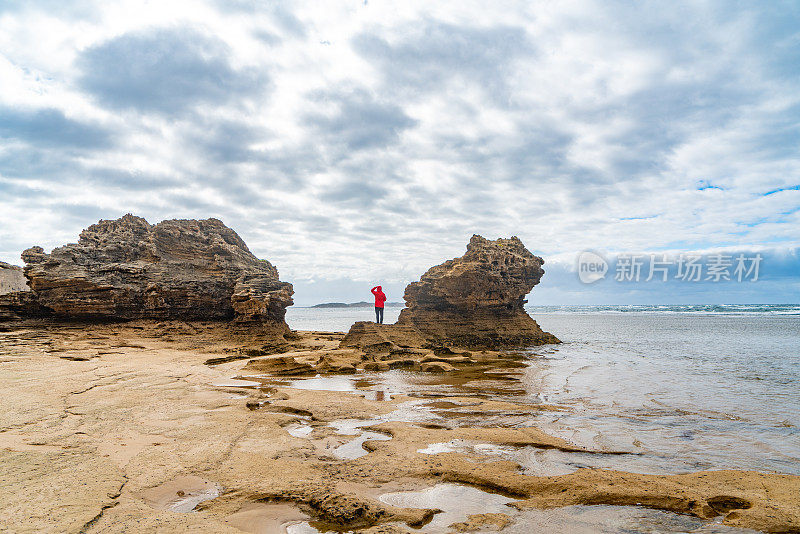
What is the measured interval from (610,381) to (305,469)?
9.65 metres

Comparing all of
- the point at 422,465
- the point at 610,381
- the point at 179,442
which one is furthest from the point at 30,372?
the point at 610,381

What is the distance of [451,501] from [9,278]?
2895cm

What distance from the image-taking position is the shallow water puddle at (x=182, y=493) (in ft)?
10.5

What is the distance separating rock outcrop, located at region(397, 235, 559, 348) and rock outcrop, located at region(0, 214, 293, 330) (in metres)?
7.82

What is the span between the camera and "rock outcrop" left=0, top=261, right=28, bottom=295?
20.8 meters

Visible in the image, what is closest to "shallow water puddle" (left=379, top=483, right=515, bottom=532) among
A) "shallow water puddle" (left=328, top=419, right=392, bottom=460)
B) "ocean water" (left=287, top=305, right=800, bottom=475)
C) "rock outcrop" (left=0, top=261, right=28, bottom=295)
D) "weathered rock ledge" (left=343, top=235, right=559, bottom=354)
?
"ocean water" (left=287, top=305, right=800, bottom=475)

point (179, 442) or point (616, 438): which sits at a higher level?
point (179, 442)

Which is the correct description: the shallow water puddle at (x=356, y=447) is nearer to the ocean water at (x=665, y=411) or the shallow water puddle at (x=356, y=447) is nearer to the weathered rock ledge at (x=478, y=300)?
the ocean water at (x=665, y=411)

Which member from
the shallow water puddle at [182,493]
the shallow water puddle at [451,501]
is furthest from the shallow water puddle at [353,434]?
the shallow water puddle at [182,493]

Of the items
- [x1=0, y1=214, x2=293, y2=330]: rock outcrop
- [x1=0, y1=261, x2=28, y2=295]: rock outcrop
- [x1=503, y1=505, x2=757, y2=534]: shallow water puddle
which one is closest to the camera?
[x1=503, y1=505, x2=757, y2=534]: shallow water puddle

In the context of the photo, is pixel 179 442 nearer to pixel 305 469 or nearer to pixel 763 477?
pixel 305 469

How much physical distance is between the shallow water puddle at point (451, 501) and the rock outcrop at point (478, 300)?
16263 mm

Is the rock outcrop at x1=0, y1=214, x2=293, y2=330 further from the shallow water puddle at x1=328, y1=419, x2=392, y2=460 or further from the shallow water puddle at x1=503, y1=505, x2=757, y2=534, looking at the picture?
the shallow water puddle at x1=503, y1=505, x2=757, y2=534

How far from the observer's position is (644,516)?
131 inches
